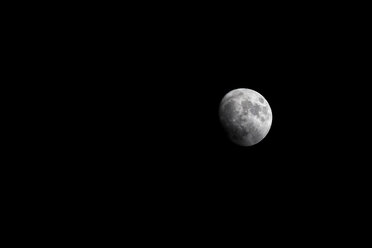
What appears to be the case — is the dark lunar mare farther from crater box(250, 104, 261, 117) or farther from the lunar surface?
crater box(250, 104, 261, 117)

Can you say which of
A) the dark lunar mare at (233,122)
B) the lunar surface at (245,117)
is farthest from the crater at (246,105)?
the dark lunar mare at (233,122)

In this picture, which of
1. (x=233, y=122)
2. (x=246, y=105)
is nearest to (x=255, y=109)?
(x=246, y=105)

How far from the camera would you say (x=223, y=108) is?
4.42 m

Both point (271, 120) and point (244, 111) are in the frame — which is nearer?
point (244, 111)

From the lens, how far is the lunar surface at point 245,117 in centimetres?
429

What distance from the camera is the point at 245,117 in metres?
4.27

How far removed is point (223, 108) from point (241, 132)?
1.47 feet

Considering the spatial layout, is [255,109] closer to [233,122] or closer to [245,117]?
[245,117]

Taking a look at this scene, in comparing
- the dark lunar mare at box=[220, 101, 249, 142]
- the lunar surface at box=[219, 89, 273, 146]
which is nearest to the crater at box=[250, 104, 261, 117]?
the lunar surface at box=[219, 89, 273, 146]

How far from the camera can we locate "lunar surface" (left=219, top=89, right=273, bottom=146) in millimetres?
4289

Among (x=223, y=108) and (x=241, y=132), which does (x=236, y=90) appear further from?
(x=241, y=132)

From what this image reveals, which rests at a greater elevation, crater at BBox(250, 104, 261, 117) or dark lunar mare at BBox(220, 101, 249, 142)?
crater at BBox(250, 104, 261, 117)

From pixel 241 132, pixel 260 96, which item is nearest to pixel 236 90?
pixel 260 96

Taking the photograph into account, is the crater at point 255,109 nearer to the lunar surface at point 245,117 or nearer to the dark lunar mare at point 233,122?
the lunar surface at point 245,117
